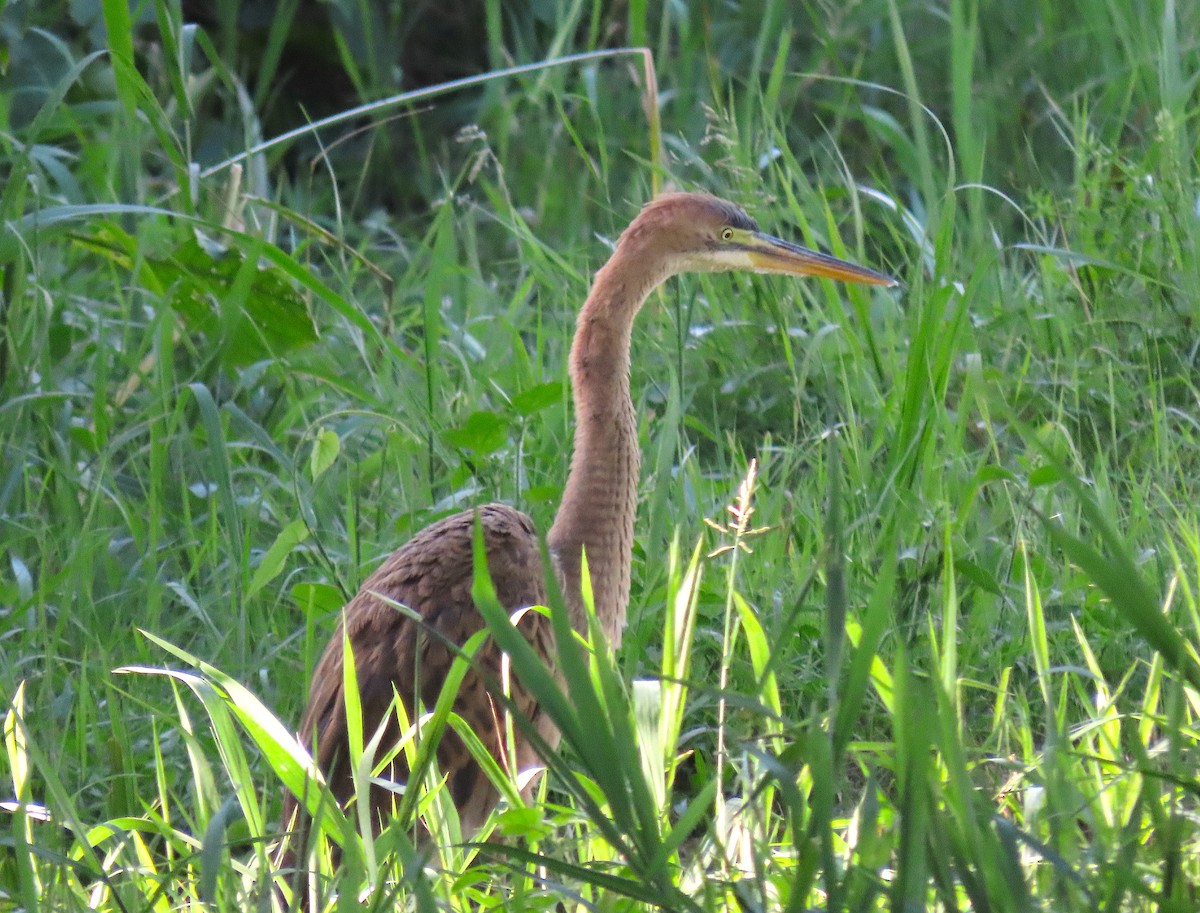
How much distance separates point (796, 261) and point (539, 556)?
1.07m

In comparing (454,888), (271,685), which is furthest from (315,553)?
(454,888)

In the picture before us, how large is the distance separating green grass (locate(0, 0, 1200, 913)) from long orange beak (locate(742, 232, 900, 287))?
19 cm

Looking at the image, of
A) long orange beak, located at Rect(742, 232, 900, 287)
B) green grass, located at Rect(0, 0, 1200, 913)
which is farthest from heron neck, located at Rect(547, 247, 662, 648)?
long orange beak, located at Rect(742, 232, 900, 287)

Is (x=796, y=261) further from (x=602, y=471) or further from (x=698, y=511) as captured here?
(x=602, y=471)

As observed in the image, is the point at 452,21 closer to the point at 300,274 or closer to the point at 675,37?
the point at 675,37

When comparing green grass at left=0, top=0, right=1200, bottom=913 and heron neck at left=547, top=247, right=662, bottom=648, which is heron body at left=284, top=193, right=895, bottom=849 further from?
green grass at left=0, top=0, right=1200, bottom=913

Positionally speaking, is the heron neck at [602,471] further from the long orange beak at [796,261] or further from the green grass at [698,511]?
the long orange beak at [796,261]

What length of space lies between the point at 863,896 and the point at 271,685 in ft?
5.37

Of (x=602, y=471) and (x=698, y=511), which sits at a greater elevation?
(x=602, y=471)

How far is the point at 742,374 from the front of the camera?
13.2 feet

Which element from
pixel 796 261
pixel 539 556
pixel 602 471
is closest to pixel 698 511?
pixel 602 471

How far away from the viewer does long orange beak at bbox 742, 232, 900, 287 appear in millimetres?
3520

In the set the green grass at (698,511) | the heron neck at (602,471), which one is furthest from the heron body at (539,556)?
the green grass at (698,511)

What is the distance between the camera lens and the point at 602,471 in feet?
10.3
